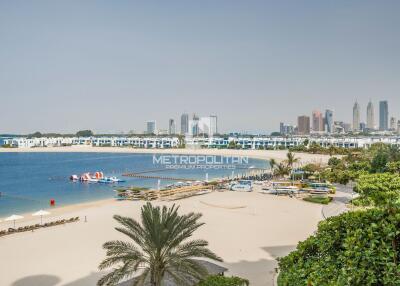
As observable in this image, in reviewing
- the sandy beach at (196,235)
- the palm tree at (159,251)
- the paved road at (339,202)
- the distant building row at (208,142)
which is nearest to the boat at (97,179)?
the sandy beach at (196,235)

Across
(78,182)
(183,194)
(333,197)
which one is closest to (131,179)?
(78,182)

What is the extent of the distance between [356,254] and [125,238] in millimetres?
15576

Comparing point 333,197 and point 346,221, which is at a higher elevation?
point 346,221

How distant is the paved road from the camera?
24.8 m

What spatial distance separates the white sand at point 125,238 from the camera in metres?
14.2

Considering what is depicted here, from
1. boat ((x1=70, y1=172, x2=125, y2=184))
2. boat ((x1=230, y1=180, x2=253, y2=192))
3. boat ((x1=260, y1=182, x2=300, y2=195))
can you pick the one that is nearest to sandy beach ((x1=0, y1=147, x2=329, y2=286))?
boat ((x1=260, y1=182, x2=300, y2=195))

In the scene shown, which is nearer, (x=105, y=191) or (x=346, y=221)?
(x=346, y=221)

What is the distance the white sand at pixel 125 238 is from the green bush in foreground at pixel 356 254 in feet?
24.9

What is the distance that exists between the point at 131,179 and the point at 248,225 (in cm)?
3521

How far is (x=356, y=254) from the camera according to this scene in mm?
4926

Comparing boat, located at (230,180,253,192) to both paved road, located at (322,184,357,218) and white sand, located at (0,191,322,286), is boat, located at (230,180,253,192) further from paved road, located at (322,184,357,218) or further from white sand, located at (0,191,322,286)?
paved road, located at (322,184,357,218)

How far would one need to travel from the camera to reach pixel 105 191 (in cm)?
4216

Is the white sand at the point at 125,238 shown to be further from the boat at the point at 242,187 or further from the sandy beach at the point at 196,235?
the boat at the point at 242,187

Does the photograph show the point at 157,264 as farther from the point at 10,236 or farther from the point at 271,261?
the point at 10,236
